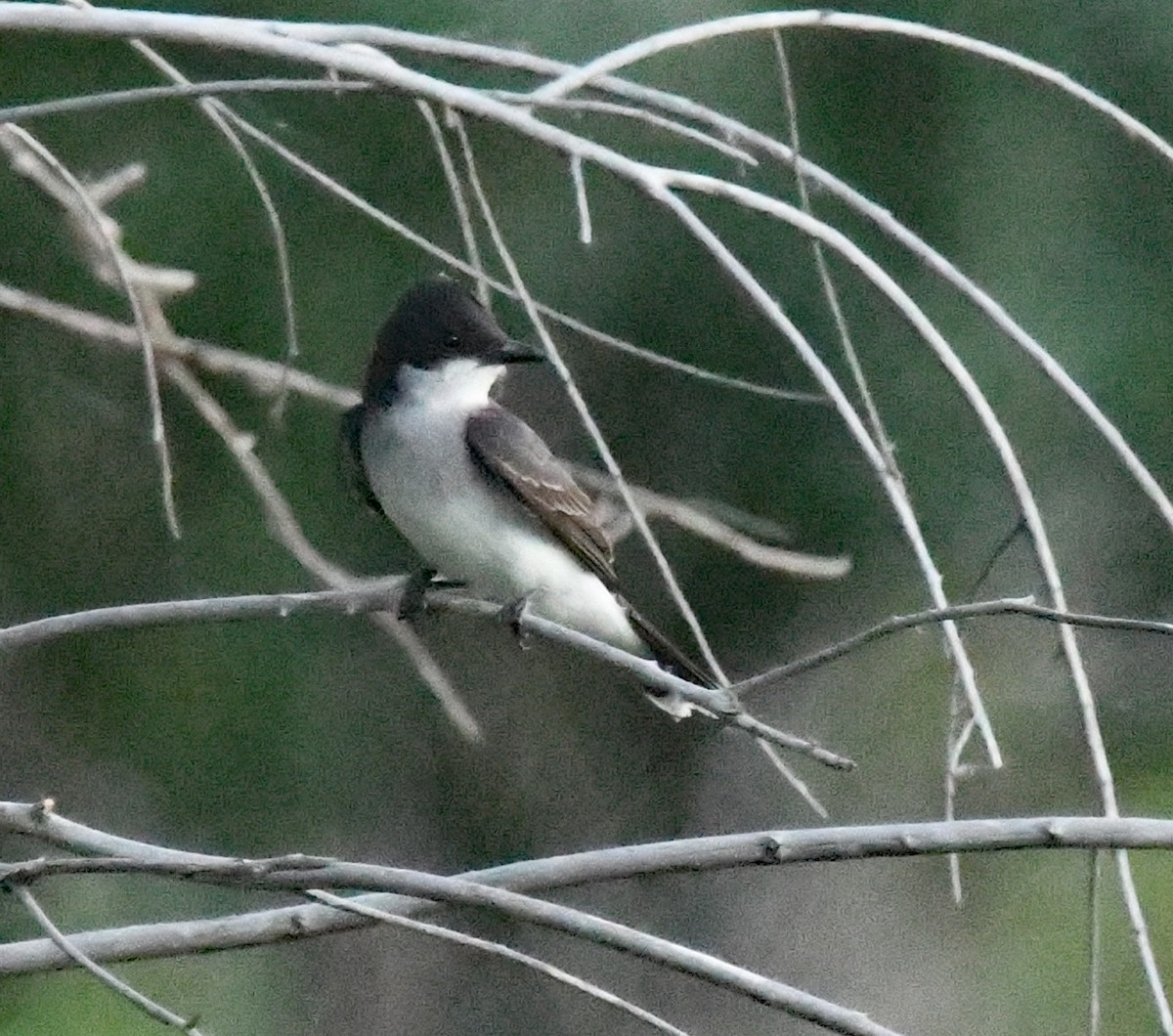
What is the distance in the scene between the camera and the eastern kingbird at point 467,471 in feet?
12.1

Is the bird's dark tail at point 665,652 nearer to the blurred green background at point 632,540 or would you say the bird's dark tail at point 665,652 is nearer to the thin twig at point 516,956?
the blurred green background at point 632,540

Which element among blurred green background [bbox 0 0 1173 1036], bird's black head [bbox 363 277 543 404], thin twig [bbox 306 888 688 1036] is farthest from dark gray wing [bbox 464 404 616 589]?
thin twig [bbox 306 888 688 1036]

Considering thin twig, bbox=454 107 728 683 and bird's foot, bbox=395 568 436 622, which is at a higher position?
thin twig, bbox=454 107 728 683

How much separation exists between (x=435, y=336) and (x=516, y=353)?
171 millimetres

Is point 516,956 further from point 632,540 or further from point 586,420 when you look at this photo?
point 632,540

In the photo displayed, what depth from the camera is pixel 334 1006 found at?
6.68 meters

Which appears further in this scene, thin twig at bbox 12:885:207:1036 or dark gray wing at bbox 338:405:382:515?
dark gray wing at bbox 338:405:382:515

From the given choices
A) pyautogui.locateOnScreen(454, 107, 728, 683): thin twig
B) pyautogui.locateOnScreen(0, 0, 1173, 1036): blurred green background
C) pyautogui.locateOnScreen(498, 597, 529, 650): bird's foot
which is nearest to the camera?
pyautogui.locateOnScreen(454, 107, 728, 683): thin twig

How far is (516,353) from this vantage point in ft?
12.1

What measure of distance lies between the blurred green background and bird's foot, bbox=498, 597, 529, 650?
88 centimetres

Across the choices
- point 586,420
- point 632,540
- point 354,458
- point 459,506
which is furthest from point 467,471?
point 632,540

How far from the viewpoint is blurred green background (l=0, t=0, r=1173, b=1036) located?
4.53 m

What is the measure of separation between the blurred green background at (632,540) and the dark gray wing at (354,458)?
24.5 inches

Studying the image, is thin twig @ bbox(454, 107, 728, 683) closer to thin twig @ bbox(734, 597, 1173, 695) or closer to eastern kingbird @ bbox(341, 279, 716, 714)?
thin twig @ bbox(734, 597, 1173, 695)
